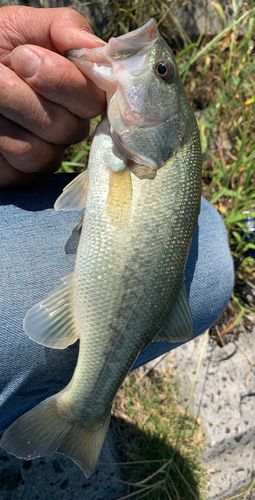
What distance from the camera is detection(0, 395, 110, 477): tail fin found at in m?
1.09

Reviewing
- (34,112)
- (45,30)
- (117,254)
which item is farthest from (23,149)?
(117,254)

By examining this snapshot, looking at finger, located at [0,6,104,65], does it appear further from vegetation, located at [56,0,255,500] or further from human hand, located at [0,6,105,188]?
vegetation, located at [56,0,255,500]

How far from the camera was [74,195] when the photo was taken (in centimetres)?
119

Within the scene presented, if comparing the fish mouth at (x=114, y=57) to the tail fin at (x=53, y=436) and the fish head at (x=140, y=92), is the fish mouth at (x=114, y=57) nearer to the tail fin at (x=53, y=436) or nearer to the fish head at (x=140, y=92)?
the fish head at (x=140, y=92)

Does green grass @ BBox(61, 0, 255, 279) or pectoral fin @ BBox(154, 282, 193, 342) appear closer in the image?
pectoral fin @ BBox(154, 282, 193, 342)

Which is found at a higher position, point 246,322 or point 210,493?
point 246,322

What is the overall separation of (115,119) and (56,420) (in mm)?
1028

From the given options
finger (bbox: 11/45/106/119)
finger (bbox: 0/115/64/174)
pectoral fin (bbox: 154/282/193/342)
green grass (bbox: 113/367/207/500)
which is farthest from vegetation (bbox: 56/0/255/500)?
pectoral fin (bbox: 154/282/193/342)

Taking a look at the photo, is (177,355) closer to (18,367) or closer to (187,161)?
(18,367)

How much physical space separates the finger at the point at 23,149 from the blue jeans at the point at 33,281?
0.57 feet

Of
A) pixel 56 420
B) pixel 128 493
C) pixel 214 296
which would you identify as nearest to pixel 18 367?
pixel 56 420

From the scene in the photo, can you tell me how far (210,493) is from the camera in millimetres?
2158

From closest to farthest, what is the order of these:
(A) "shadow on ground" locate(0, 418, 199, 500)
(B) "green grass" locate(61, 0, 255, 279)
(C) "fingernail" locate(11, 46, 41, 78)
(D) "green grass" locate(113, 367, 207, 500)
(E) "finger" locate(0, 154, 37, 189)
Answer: (C) "fingernail" locate(11, 46, 41, 78) → (E) "finger" locate(0, 154, 37, 189) → (A) "shadow on ground" locate(0, 418, 199, 500) → (D) "green grass" locate(113, 367, 207, 500) → (B) "green grass" locate(61, 0, 255, 279)

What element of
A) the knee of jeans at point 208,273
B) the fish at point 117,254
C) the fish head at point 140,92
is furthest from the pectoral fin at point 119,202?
the knee of jeans at point 208,273
